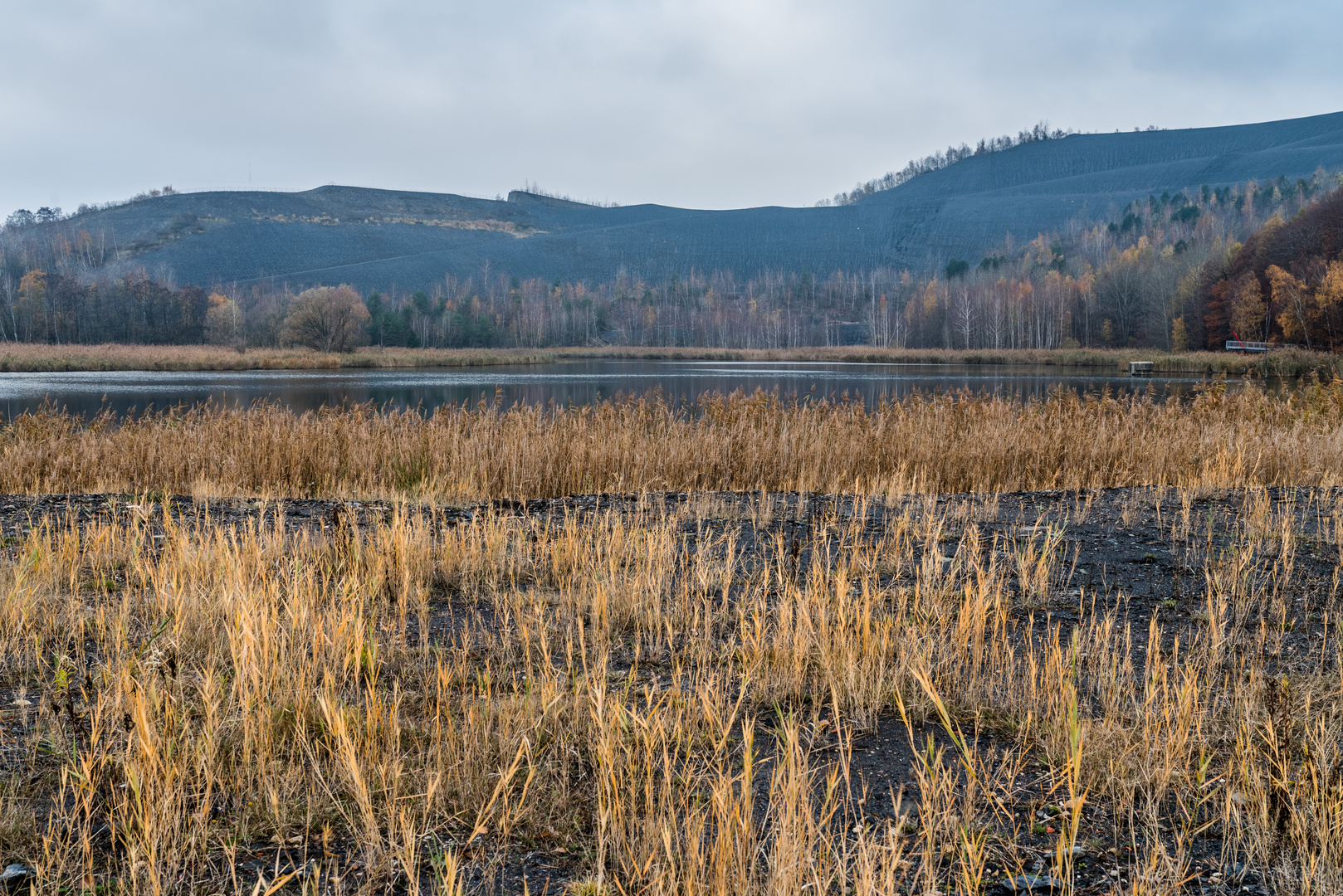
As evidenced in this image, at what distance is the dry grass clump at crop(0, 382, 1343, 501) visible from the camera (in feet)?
28.4

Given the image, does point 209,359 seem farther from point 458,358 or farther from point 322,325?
point 458,358

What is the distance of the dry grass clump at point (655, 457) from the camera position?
28.4 feet

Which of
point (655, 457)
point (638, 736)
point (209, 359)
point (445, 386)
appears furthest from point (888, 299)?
point (638, 736)

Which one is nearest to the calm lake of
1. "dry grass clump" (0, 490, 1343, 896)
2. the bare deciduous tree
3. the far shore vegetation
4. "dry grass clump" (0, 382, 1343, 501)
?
the far shore vegetation

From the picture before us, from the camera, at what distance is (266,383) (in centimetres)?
3612

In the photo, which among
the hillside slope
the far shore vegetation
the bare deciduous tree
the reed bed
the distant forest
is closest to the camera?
the far shore vegetation

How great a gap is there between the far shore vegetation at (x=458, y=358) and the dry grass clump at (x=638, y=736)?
38899 millimetres

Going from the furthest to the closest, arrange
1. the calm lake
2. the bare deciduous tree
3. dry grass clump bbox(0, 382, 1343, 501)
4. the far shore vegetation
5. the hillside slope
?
the hillside slope < the bare deciduous tree < the far shore vegetation < the calm lake < dry grass clump bbox(0, 382, 1343, 501)

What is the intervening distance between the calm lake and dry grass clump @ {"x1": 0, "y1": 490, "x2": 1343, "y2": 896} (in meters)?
19.6

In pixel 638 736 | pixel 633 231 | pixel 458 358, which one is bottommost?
pixel 638 736

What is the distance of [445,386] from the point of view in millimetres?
34188

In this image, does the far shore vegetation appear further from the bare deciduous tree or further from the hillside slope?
the hillside slope

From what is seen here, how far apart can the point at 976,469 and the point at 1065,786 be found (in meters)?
6.82

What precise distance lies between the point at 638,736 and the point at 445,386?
109 ft
